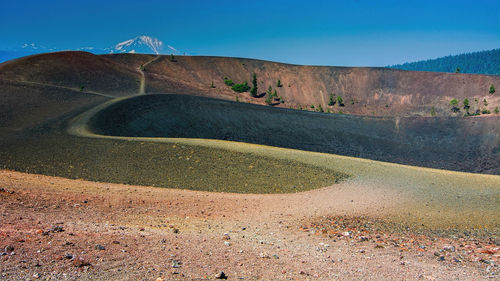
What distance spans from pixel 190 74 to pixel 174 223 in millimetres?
79388

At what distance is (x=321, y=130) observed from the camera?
42281mm

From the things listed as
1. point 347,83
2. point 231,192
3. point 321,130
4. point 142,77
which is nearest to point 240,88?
point 142,77

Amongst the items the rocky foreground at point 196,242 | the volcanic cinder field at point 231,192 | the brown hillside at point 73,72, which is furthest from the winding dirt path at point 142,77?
the rocky foreground at point 196,242

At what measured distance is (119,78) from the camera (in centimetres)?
6147

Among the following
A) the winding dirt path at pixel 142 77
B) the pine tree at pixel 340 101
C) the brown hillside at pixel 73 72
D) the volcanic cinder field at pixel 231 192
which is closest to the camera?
the volcanic cinder field at pixel 231 192

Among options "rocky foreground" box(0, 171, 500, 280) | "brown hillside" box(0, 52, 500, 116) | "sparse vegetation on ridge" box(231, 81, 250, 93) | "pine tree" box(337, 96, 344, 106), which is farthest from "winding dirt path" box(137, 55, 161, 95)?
"pine tree" box(337, 96, 344, 106)

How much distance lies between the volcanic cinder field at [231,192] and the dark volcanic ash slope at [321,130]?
22cm

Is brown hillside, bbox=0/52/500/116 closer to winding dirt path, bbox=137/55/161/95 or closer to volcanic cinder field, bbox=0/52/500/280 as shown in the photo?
winding dirt path, bbox=137/55/161/95

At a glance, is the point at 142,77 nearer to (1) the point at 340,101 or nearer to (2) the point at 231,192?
(1) the point at 340,101

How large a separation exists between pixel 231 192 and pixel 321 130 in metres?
26.1

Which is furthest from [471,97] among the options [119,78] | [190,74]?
[119,78]

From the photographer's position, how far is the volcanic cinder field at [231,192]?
8594 millimetres

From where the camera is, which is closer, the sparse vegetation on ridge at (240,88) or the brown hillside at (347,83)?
the sparse vegetation on ridge at (240,88)

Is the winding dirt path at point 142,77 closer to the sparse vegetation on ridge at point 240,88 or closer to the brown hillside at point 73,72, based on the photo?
the brown hillside at point 73,72
